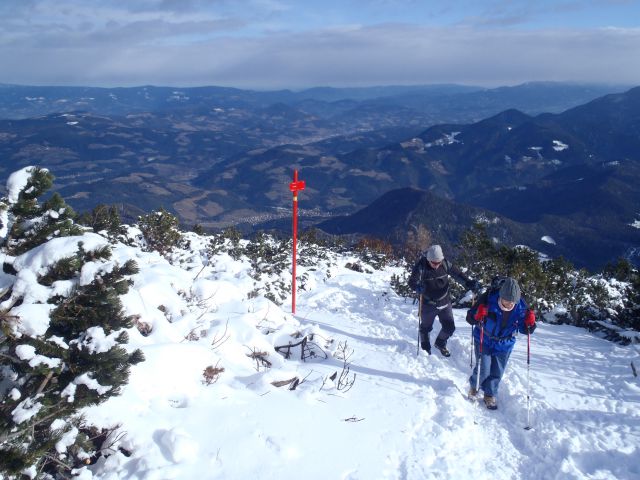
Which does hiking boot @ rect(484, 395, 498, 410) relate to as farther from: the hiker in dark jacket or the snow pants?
the hiker in dark jacket

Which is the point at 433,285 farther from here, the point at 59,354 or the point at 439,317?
the point at 59,354

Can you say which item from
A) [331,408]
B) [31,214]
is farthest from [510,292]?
[31,214]

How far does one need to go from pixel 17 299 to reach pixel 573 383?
8195 millimetres

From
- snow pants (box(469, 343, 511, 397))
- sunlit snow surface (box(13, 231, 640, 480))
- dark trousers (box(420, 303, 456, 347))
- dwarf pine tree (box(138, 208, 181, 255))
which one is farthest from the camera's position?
dwarf pine tree (box(138, 208, 181, 255))

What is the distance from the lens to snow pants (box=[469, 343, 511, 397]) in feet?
21.4

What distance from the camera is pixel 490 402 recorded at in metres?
6.49

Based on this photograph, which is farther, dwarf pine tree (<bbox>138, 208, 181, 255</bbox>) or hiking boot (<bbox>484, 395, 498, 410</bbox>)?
dwarf pine tree (<bbox>138, 208, 181, 255</bbox>)

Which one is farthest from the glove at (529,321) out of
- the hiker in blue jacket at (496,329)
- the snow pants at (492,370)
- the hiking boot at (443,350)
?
the hiking boot at (443,350)

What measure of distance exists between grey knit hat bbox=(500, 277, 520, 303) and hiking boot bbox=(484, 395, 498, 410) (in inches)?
61.2

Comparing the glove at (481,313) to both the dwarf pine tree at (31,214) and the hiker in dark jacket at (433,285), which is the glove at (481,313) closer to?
the hiker in dark jacket at (433,285)

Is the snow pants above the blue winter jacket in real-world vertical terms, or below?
below

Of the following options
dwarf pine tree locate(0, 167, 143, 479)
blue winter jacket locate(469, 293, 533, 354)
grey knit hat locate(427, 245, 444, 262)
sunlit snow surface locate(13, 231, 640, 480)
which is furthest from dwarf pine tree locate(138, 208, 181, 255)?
blue winter jacket locate(469, 293, 533, 354)

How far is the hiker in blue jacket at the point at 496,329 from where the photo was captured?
251 inches

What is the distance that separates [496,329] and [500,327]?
0.07 metres
